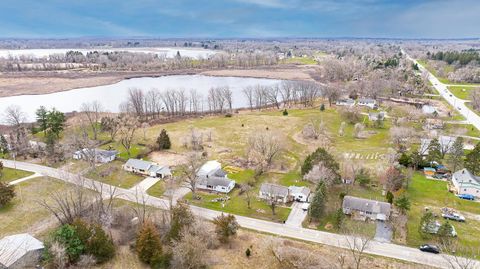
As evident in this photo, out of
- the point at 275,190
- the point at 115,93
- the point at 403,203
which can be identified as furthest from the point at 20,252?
the point at 115,93

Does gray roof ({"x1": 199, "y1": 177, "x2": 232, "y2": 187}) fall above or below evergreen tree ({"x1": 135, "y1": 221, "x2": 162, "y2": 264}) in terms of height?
above

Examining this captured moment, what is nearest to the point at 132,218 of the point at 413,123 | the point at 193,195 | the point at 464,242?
the point at 193,195

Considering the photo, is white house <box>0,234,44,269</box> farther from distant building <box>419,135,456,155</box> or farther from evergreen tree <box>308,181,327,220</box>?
distant building <box>419,135,456,155</box>

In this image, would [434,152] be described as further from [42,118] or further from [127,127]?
[42,118]

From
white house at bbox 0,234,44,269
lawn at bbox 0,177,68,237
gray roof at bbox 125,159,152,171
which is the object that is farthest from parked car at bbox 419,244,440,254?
lawn at bbox 0,177,68,237

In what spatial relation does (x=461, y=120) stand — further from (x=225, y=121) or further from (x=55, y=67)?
(x=55, y=67)

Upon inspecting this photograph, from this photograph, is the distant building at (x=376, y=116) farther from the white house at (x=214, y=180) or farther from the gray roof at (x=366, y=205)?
the white house at (x=214, y=180)
